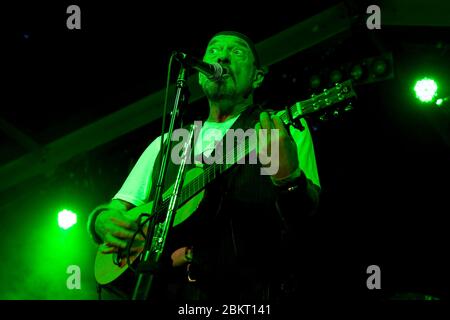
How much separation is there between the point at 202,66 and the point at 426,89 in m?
2.42

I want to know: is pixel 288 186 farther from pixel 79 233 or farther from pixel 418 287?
pixel 79 233

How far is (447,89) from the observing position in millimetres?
3943

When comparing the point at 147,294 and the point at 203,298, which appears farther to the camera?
the point at 203,298

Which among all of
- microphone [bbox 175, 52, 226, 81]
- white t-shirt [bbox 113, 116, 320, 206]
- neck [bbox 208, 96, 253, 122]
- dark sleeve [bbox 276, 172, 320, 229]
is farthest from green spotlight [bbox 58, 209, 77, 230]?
dark sleeve [bbox 276, 172, 320, 229]

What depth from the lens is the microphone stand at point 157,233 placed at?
5.68ft

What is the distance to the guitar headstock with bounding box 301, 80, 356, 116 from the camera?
223 centimetres

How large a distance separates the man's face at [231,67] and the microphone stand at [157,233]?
657mm

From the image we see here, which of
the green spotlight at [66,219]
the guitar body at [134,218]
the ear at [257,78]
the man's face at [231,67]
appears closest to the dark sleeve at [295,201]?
the guitar body at [134,218]

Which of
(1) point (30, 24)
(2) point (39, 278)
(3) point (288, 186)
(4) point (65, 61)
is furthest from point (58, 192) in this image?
(3) point (288, 186)

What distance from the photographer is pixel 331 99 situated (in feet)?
7.42

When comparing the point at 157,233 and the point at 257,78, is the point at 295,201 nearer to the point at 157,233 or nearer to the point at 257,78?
the point at 157,233

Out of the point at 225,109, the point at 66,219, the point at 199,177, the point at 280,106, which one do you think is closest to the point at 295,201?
the point at 199,177

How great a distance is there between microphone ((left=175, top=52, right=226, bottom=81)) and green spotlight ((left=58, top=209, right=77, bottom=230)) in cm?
307

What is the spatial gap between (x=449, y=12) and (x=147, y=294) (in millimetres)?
3273
